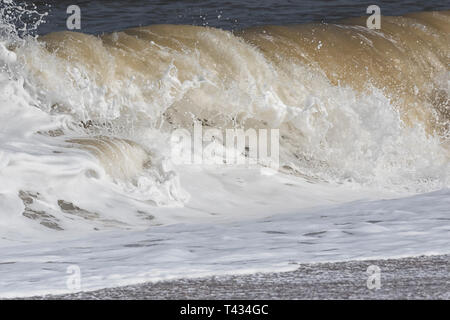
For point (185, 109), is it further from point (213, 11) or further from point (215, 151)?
point (213, 11)

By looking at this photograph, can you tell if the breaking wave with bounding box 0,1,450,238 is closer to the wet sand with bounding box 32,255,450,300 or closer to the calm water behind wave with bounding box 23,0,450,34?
the wet sand with bounding box 32,255,450,300

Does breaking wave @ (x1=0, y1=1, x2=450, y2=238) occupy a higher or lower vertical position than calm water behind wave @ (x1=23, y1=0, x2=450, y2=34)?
lower

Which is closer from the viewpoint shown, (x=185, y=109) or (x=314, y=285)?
(x=314, y=285)

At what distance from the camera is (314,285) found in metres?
3.55

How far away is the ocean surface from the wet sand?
4.6 inches

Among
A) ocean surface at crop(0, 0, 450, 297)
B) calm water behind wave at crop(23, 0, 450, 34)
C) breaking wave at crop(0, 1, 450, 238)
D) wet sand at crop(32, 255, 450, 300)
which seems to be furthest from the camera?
calm water behind wave at crop(23, 0, 450, 34)

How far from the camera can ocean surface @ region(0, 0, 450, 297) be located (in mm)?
4379

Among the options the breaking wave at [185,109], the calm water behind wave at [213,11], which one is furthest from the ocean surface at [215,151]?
the calm water behind wave at [213,11]

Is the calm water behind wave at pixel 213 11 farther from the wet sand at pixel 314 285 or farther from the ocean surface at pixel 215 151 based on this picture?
the wet sand at pixel 314 285

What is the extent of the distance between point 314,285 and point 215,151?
3834 millimetres

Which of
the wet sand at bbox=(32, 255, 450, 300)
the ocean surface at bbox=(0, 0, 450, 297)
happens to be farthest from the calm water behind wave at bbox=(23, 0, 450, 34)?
the wet sand at bbox=(32, 255, 450, 300)

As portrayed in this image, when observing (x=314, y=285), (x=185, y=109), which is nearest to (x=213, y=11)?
(x=185, y=109)

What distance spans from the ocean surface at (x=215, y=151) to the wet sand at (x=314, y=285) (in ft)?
0.38

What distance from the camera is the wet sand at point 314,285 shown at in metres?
3.41
